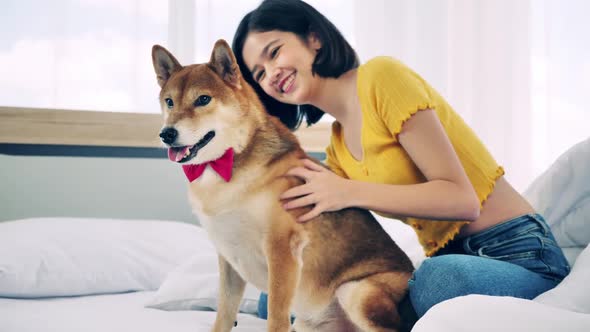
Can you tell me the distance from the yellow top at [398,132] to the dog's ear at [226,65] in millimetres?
326

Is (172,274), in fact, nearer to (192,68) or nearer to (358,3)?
(192,68)

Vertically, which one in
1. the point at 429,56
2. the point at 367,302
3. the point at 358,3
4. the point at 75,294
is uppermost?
the point at 358,3

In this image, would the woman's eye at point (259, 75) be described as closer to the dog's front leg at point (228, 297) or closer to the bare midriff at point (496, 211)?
the dog's front leg at point (228, 297)

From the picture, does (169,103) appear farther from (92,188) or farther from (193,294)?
(92,188)

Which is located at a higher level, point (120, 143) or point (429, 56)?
point (429, 56)

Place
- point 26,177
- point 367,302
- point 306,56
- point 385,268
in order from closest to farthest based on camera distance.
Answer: point 367,302
point 385,268
point 306,56
point 26,177

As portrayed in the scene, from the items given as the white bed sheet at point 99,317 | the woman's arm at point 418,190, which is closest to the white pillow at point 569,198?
the woman's arm at point 418,190

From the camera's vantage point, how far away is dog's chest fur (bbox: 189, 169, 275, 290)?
1.23 m

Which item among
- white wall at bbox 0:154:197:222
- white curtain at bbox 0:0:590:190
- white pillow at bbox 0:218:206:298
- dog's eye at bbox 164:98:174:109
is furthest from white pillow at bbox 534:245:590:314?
white curtain at bbox 0:0:590:190

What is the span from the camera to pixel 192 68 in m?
1.32

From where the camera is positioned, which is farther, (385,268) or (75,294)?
(75,294)

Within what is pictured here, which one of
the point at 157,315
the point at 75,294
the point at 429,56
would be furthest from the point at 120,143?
the point at 429,56

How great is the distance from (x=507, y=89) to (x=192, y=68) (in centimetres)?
257

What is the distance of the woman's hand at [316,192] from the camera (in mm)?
1251
